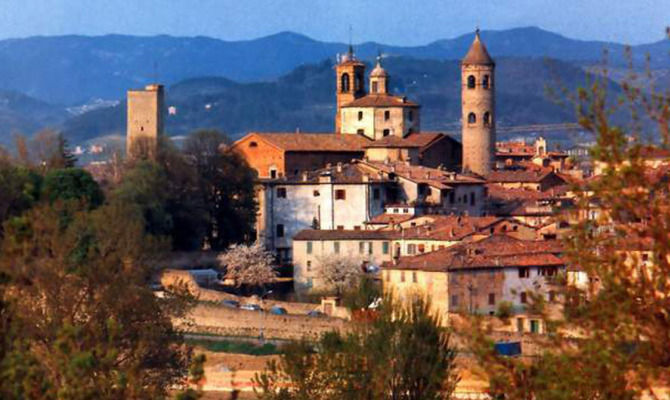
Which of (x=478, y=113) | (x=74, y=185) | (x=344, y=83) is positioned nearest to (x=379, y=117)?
(x=478, y=113)

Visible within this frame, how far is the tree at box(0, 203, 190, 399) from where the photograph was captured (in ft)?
53.8

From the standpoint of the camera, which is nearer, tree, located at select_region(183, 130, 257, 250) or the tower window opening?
tree, located at select_region(183, 130, 257, 250)

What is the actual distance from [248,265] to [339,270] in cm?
366

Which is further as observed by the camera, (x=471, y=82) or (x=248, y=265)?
(x=471, y=82)

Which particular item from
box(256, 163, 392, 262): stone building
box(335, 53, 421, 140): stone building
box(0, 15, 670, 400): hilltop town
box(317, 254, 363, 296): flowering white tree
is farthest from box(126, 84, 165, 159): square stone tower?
box(317, 254, 363, 296): flowering white tree

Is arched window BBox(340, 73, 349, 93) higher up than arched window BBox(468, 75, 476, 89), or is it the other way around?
arched window BBox(340, 73, 349, 93)

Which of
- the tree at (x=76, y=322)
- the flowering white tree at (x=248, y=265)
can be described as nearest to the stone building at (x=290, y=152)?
the flowering white tree at (x=248, y=265)

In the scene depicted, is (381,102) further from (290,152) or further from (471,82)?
(290,152)

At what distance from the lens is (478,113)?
69312mm

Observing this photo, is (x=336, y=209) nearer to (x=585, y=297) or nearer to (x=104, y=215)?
(x=104, y=215)

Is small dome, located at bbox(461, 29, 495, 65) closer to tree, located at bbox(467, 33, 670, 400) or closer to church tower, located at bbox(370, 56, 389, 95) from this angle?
church tower, located at bbox(370, 56, 389, 95)

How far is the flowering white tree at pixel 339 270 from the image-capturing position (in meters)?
51.8

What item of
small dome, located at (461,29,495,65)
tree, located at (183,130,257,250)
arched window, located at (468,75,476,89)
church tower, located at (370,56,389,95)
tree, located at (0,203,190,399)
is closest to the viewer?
tree, located at (0,203,190,399)

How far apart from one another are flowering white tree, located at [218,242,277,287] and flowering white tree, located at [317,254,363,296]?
1.94 meters
